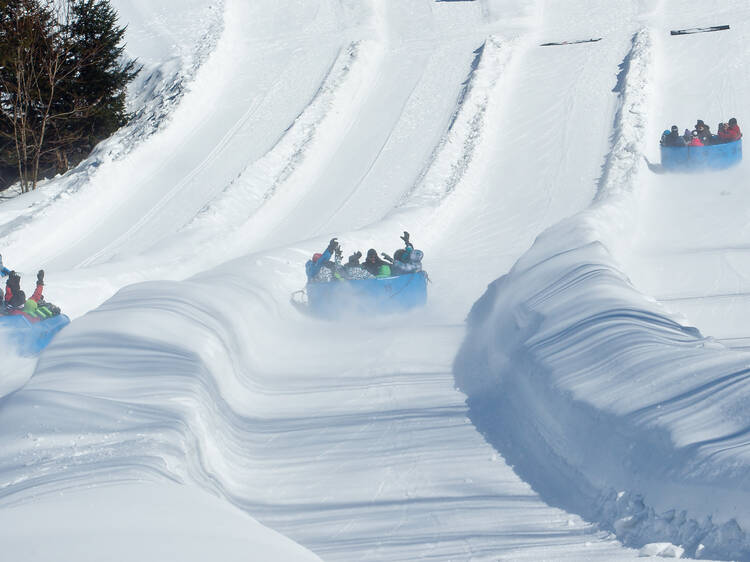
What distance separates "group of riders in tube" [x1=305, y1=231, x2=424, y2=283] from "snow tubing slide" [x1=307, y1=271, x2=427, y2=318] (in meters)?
0.13

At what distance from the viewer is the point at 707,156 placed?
704 inches

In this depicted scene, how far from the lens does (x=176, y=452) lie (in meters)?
5.72

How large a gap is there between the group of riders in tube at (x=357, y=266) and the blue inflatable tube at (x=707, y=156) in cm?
827

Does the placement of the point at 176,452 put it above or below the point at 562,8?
below

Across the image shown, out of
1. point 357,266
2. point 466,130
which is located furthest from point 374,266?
point 466,130

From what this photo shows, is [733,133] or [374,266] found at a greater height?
[733,133]

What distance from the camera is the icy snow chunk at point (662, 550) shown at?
15.0 feet

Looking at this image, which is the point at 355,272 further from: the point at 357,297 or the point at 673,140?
the point at 673,140

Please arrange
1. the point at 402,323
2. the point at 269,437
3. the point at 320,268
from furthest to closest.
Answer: the point at 320,268 < the point at 402,323 < the point at 269,437

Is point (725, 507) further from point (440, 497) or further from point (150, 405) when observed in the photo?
point (150, 405)

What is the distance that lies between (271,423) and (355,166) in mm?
13670

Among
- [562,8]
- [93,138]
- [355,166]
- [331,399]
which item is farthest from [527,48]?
[331,399]

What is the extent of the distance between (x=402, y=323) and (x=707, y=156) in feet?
31.0

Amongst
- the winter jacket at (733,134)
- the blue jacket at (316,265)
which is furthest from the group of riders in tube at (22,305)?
the winter jacket at (733,134)
